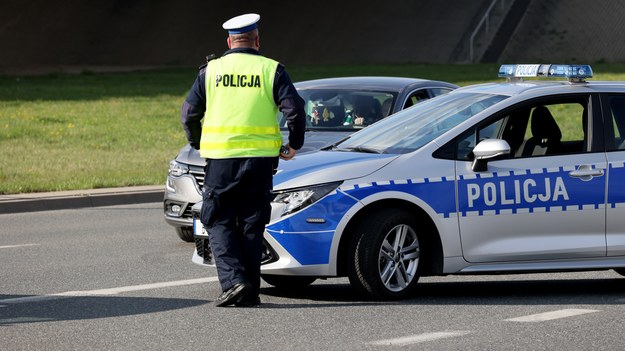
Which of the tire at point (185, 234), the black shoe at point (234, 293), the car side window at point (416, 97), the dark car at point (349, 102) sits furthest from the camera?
the car side window at point (416, 97)

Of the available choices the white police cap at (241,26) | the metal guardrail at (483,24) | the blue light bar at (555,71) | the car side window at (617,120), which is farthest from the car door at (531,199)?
the metal guardrail at (483,24)

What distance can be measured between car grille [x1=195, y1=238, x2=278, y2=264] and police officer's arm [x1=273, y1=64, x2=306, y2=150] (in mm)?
724

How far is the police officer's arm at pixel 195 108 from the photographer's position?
8516 mm

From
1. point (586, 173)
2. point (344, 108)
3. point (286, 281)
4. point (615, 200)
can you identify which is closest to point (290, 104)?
point (286, 281)

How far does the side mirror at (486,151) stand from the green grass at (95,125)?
9.17 meters

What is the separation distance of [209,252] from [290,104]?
1250mm

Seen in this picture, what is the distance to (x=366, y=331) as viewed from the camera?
773 centimetres

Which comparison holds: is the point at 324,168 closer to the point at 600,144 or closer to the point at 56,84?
the point at 600,144

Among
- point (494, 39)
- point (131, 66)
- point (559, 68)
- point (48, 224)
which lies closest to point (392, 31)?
point (494, 39)

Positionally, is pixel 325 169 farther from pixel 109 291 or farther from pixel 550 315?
pixel 109 291

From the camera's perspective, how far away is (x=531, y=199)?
895 centimetres

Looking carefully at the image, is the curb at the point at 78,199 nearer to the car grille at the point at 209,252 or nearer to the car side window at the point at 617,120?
the car grille at the point at 209,252

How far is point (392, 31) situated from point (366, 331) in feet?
160

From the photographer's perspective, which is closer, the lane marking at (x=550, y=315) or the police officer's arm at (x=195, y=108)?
the lane marking at (x=550, y=315)
